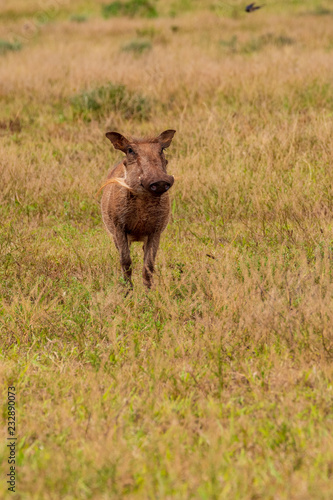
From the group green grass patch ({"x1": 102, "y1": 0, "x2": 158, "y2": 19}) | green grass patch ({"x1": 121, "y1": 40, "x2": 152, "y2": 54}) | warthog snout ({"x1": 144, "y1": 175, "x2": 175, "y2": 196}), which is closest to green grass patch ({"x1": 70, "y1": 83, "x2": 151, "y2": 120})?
green grass patch ({"x1": 121, "y1": 40, "x2": 152, "y2": 54})

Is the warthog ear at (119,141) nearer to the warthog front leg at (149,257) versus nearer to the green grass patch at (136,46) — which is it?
the warthog front leg at (149,257)

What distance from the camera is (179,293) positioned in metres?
4.96

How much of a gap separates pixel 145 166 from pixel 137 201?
0.60 metres

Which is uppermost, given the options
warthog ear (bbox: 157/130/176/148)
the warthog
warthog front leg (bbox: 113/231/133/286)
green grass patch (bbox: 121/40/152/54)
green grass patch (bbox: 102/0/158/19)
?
warthog ear (bbox: 157/130/176/148)

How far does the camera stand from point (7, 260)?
559cm

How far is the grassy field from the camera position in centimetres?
270

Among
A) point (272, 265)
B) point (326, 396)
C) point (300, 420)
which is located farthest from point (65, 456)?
point (272, 265)

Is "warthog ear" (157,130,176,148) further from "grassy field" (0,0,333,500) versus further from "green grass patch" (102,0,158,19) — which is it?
"green grass patch" (102,0,158,19)

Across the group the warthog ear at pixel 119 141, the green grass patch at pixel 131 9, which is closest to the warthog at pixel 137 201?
the warthog ear at pixel 119 141

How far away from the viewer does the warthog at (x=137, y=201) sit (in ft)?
14.7

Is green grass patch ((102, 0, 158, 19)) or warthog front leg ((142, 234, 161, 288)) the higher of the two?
warthog front leg ((142, 234, 161, 288))

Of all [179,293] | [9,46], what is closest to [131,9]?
[9,46]

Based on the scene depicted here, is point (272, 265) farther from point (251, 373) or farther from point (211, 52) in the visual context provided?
point (211, 52)

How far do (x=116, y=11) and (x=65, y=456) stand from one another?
78.3 feet
